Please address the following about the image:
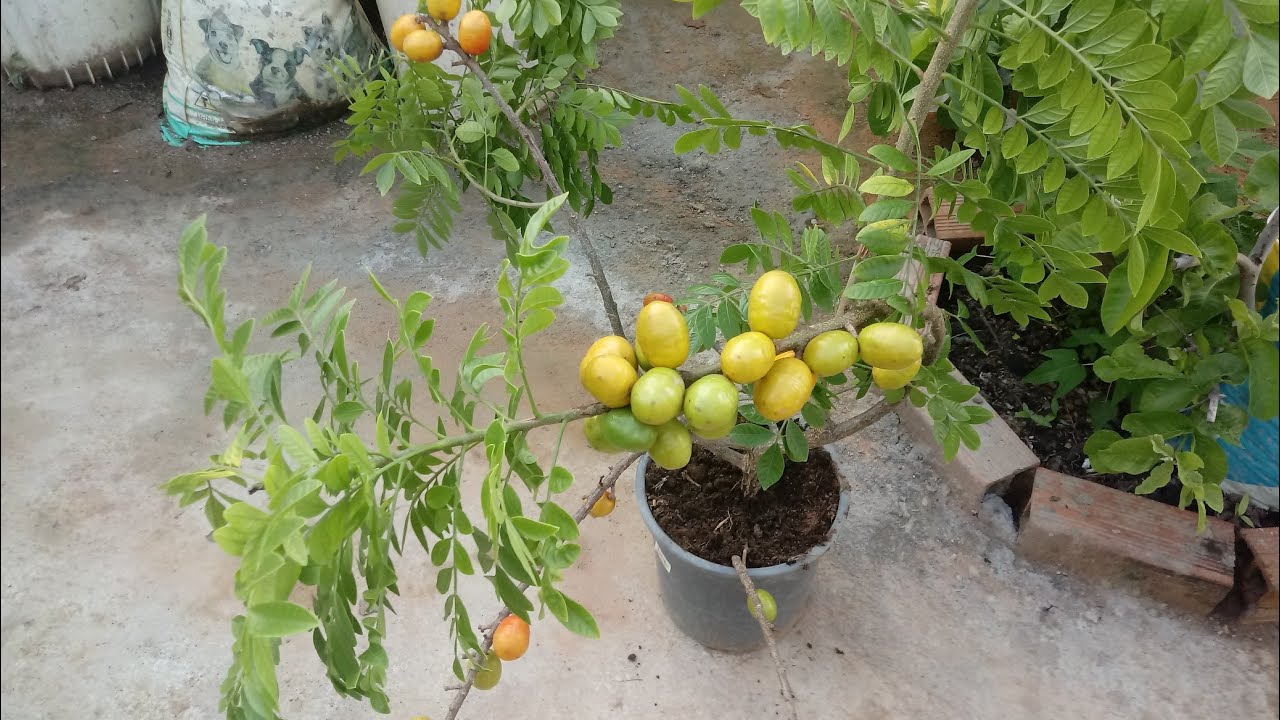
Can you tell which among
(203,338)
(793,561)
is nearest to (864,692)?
(793,561)

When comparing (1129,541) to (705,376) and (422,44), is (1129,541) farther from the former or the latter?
(422,44)

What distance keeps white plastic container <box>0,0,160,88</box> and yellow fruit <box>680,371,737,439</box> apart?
1470 mm

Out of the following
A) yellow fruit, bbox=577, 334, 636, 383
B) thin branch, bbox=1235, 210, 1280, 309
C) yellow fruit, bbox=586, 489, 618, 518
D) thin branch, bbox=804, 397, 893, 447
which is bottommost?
yellow fruit, bbox=586, 489, 618, 518

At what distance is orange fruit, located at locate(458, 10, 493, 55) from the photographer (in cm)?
126

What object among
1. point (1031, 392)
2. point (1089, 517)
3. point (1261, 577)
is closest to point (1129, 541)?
point (1089, 517)

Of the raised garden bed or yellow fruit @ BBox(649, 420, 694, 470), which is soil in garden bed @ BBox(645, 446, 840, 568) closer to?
the raised garden bed

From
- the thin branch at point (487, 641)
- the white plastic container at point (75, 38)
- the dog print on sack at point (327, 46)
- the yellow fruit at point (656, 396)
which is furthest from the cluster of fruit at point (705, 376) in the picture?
the dog print on sack at point (327, 46)

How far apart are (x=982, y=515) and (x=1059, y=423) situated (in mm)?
345

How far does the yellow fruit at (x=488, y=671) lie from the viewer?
44.8 inches

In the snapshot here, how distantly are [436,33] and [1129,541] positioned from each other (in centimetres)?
173

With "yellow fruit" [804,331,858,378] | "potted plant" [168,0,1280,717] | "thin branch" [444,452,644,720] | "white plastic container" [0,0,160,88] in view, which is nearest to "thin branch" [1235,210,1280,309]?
"potted plant" [168,0,1280,717]

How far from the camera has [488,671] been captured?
1.14 metres

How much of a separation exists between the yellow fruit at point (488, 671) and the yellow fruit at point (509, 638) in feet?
0.12

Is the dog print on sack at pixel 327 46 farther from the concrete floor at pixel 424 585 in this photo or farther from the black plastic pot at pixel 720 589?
the black plastic pot at pixel 720 589
